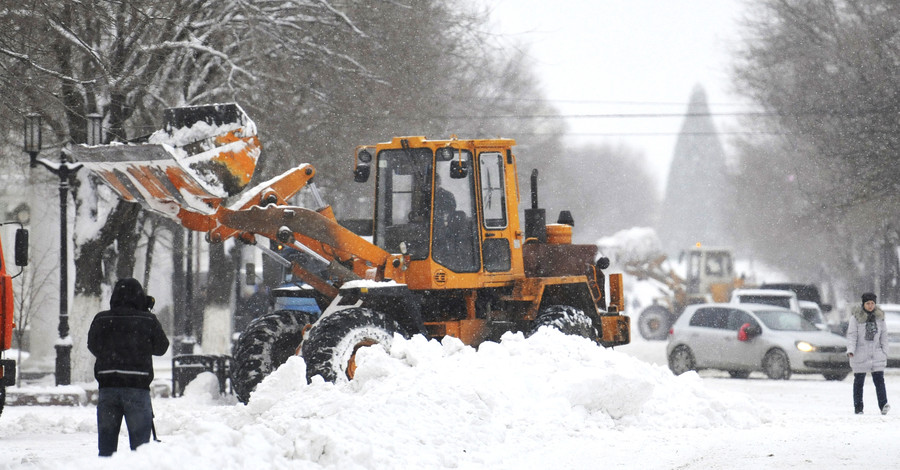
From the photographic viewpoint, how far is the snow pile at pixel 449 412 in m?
8.35

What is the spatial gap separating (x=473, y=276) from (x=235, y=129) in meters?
3.33

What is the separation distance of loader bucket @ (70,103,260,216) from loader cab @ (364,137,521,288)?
1.84m

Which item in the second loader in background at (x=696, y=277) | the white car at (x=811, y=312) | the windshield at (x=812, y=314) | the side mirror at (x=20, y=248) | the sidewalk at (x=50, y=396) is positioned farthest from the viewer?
the second loader in background at (x=696, y=277)

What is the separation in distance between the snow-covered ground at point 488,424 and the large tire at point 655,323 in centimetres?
2973

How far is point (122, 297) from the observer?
8469 mm

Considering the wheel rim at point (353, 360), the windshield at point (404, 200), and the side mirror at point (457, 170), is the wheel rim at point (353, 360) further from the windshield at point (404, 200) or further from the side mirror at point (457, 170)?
the side mirror at point (457, 170)

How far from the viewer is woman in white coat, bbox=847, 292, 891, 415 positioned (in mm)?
15039

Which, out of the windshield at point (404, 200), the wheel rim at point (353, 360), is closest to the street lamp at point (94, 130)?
the windshield at point (404, 200)

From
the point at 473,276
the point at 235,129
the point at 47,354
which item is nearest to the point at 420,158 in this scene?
the point at 473,276

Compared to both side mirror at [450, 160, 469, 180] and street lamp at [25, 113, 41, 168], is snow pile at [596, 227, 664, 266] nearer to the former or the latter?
street lamp at [25, 113, 41, 168]

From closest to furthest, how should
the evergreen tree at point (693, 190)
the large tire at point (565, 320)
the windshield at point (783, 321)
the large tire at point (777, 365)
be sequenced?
the large tire at point (565, 320) → the large tire at point (777, 365) → the windshield at point (783, 321) → the evergreen tree at point (693, 190)

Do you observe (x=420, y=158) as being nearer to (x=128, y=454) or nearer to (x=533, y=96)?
(x=128, y=454)

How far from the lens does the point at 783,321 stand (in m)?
23.7

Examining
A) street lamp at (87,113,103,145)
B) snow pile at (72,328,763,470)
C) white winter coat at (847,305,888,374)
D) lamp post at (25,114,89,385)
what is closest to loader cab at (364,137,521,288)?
snow pile at (72,328,763,470)
